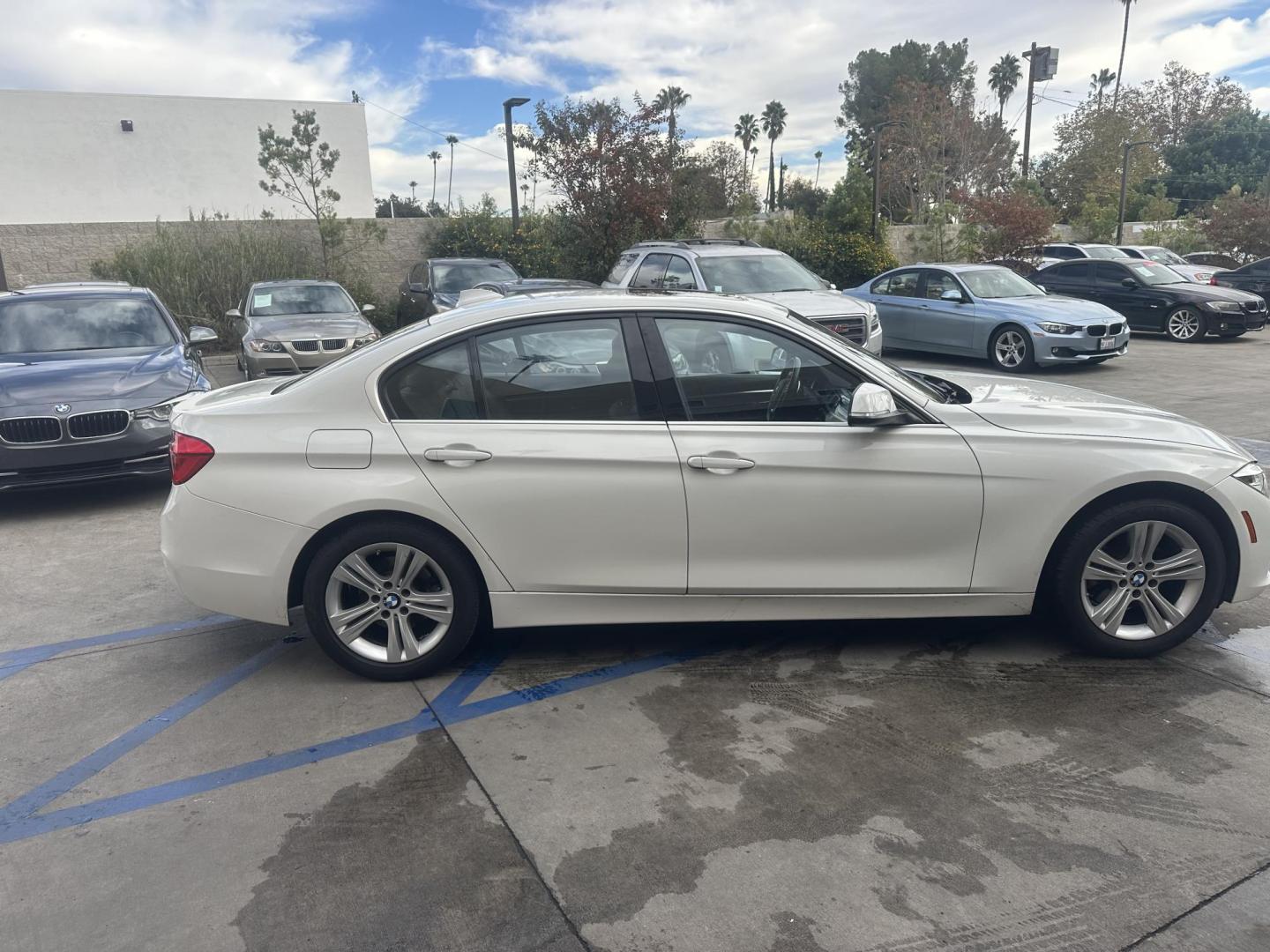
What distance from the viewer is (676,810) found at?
3.21 m

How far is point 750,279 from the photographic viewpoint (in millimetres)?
11945

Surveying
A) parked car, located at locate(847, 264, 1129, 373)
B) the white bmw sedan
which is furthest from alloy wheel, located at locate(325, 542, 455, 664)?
parked car, located at locate(847, 264, 1129, 373)

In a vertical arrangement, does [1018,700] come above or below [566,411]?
below

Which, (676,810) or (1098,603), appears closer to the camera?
(676,810)

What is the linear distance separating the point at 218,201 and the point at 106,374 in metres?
30.0

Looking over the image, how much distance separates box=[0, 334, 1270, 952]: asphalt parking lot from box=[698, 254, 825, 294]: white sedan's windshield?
7.57 meters

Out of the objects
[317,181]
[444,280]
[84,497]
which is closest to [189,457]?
[84,497]

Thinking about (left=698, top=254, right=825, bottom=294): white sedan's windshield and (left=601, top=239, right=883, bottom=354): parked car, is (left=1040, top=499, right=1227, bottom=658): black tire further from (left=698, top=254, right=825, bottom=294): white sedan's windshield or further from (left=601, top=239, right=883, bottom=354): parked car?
(left=698, top=254, right=825, bottom=294): white sedan's windshield

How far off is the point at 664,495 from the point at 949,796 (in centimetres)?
156

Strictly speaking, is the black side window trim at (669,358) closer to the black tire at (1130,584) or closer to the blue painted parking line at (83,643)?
the black tire at (1130,584)

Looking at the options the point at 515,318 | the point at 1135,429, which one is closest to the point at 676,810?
the point at 515,318

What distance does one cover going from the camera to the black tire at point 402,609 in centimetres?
401

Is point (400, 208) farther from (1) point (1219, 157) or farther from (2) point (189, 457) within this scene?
(2) point (189, 457)

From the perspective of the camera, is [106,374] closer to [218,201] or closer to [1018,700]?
[1018,700]
